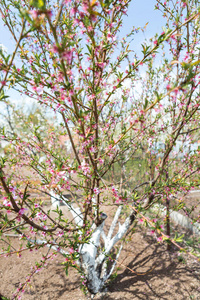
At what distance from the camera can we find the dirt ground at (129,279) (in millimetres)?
3266

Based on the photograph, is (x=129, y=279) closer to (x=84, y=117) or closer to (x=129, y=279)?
(x=129, y=279)

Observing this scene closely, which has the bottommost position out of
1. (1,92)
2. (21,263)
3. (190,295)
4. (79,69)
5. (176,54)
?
(190,295)

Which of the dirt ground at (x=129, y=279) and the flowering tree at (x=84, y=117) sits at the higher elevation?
the flowering tree at (x=84, y=117)

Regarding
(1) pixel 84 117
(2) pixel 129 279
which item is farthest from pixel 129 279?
(1) pixel 84 117

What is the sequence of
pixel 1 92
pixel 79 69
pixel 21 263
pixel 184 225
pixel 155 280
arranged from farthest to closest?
pixel 184 225 → pixel 21 263 → pixel 155 280 → pixel 79 69 → pixel 1 92

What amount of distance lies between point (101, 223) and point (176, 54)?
3452mm

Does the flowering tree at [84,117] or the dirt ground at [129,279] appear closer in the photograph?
the flowering tree at [84,117]

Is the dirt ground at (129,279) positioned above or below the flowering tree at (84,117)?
below

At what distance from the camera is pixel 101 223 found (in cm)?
322

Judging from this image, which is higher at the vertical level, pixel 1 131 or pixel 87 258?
pixel 1 131

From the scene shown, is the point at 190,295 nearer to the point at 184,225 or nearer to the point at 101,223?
the point at 101,223

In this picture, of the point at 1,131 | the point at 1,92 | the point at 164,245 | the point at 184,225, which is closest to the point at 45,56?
the point at 1,131

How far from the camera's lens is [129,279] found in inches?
145

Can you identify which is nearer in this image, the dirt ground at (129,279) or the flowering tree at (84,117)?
the flowering tree at (84,117)
